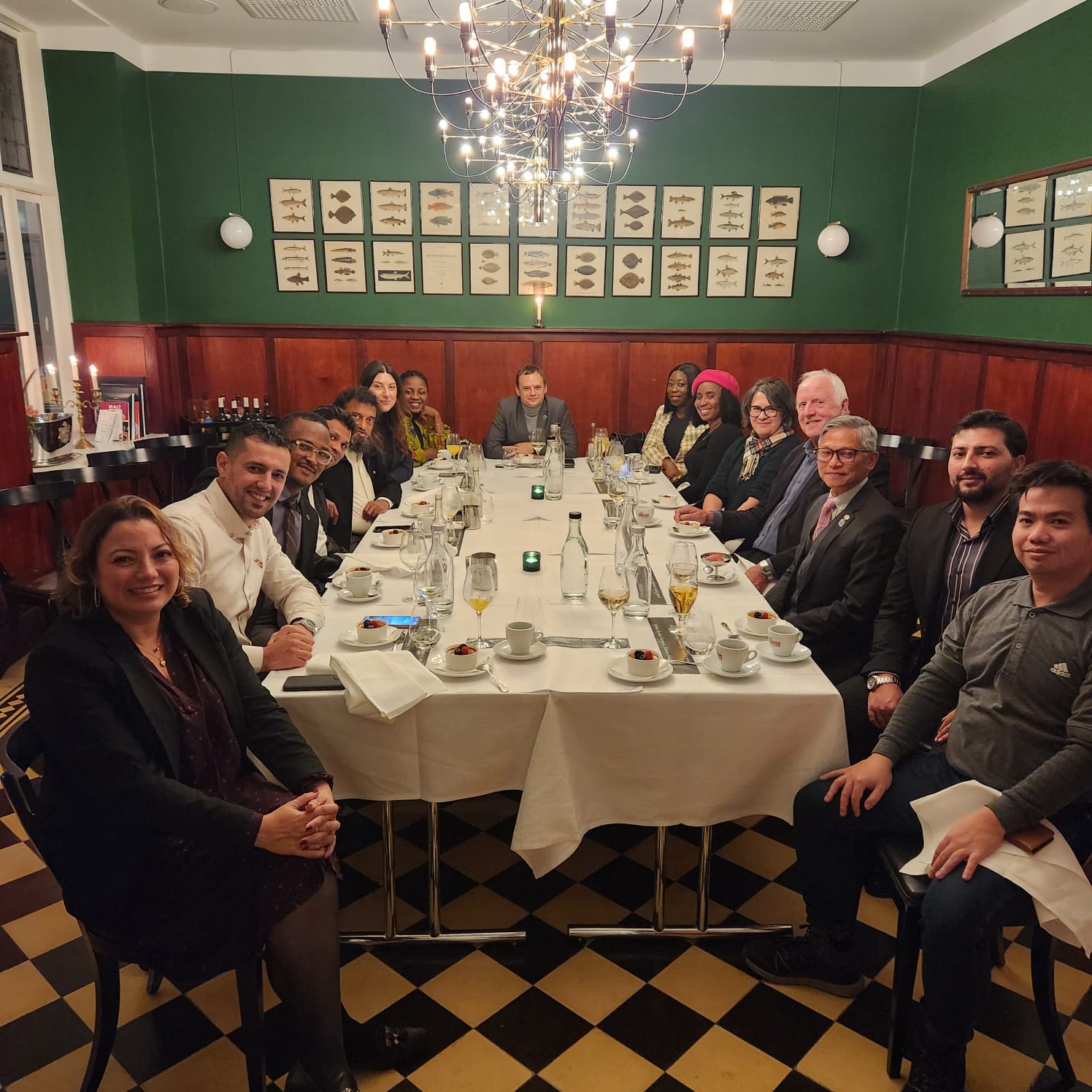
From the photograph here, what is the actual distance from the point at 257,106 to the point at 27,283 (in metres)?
2.10

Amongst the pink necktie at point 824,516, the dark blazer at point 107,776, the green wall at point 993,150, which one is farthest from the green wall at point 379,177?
the dark blazer at point 107,776

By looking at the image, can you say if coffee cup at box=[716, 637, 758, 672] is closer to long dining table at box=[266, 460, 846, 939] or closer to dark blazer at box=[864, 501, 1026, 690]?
long dining table at box=[266, 460, 846, 939]

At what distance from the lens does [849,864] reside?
6.76 ft

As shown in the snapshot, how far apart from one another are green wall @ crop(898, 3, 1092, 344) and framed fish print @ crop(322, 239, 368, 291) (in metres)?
4.25

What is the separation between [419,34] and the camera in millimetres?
5887

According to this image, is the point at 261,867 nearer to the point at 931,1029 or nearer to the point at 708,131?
the point at 931,1029

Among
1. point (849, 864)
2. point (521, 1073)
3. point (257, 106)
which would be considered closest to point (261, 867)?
point (521, 1073)

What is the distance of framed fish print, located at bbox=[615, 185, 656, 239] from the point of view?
6.69 m

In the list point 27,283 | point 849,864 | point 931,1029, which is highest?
point 27,283

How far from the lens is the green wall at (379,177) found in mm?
6281

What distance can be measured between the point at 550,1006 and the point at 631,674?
0.83 metres

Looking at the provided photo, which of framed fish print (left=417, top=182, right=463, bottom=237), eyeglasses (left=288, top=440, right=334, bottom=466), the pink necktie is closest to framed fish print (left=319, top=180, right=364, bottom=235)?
framed fish print (left=417, top=182, right=463, bottom=237)

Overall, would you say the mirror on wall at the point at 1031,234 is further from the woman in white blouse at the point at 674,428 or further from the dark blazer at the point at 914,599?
the dark blazer at the point at 914,599

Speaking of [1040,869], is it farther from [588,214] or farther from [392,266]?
[392,266]
